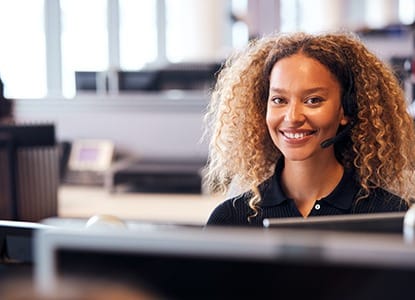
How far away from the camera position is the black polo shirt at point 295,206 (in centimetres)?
156

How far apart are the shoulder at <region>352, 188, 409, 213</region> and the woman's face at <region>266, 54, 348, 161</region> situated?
150mm

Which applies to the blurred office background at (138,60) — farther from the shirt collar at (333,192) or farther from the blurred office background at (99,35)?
the shirt collar at (333,192)

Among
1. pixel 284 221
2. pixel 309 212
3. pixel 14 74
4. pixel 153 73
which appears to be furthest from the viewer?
pixel 14 74

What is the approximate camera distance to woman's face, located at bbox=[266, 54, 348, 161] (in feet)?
4.99

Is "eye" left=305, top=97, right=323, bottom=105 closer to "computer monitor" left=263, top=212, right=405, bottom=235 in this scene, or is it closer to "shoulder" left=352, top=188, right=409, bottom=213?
"shoulder" left=352, top=188, right=409, bottom=213

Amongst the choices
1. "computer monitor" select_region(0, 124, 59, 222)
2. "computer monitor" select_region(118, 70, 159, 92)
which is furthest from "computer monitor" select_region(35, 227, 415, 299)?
"computer monitor" select_region(118, 70, 159, 92)

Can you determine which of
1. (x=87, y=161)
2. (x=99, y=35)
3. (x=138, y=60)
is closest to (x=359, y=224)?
(x=87, y=161)

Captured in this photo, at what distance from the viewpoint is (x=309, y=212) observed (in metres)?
1.58

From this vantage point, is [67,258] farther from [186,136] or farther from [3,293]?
[186,136]

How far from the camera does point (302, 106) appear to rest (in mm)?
1526

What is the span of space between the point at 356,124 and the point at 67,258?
112cm

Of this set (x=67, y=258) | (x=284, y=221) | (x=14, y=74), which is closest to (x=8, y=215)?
(x=284, y=221)

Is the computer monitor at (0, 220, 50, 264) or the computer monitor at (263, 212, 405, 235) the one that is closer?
the computer monitor at (263, 212, 405, 235)

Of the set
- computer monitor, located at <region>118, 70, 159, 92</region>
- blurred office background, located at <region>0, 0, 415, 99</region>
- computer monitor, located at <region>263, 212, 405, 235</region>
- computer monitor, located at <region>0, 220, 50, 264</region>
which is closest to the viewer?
computer monitor, located at <region>263, 212, 405, 235</region>
